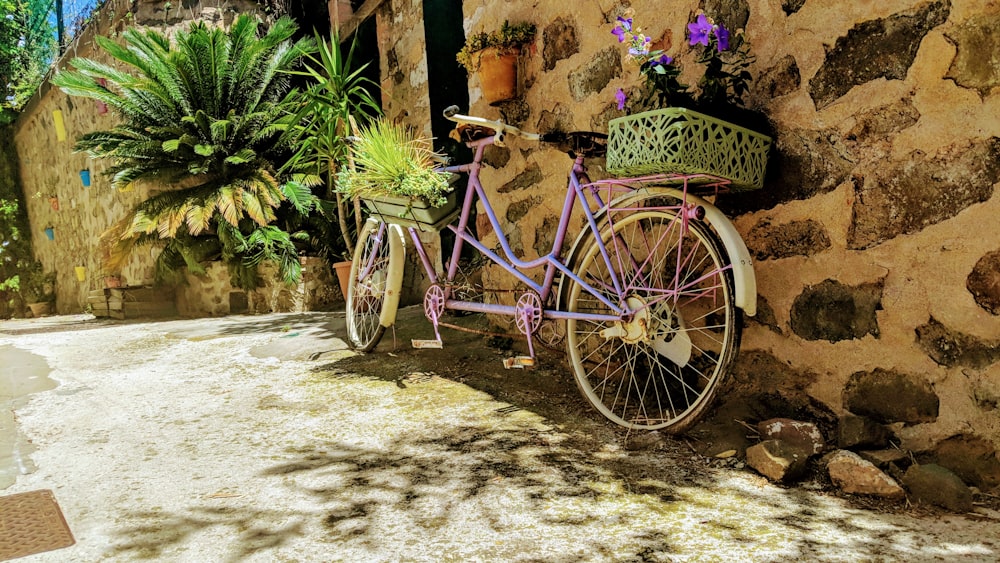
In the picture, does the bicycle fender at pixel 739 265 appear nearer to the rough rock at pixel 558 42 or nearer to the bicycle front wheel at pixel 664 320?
the bicycle front wheel at pixel 664 320

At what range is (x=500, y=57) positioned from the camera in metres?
3.40

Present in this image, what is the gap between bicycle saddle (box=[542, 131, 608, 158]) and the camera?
2617mm

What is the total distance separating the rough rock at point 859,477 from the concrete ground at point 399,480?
70 millimetres

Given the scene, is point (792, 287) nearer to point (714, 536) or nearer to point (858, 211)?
point (858, 211)

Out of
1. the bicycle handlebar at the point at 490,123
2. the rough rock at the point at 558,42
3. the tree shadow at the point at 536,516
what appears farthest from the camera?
the rough rock at the point at 558,42

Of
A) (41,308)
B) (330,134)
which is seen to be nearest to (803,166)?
(330,134)

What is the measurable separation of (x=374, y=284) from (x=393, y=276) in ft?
0.81

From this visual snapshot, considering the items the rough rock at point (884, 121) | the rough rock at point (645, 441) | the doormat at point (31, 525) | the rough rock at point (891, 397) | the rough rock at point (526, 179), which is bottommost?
the doormat at point (31, 525)

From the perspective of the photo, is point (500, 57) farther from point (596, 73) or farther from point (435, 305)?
point (435, 305)

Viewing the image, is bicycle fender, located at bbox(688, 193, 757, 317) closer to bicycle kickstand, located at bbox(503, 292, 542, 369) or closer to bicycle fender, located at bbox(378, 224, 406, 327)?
bicycle kickstand, located at bbox(503, 292, 542, 369)

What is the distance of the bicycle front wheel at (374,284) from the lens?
369 cm

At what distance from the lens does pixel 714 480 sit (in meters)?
1.92

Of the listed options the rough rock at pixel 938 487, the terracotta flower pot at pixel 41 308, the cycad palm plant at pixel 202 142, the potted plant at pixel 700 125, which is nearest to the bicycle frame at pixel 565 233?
the potted plant at pixel 700 125

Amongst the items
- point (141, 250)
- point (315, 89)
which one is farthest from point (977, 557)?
point (141, 250)
